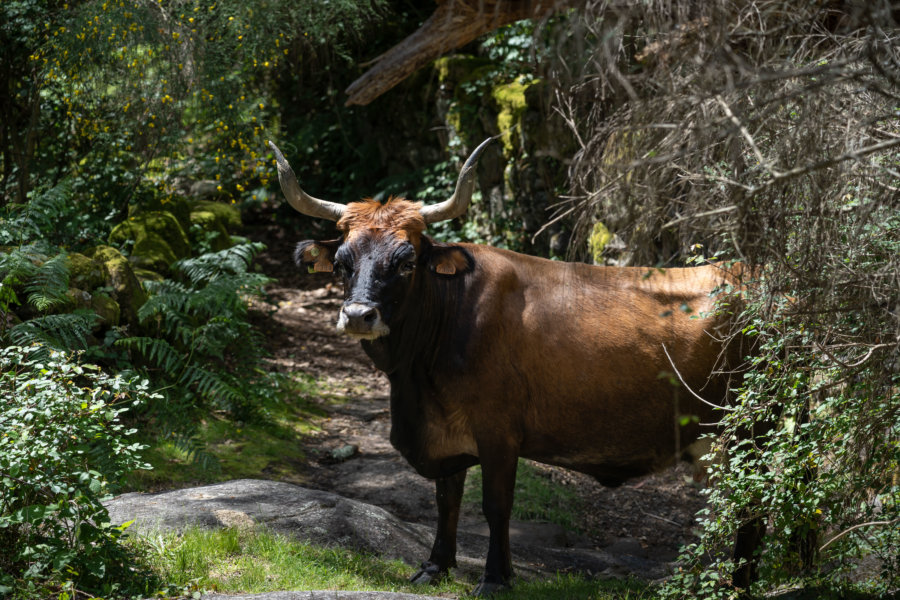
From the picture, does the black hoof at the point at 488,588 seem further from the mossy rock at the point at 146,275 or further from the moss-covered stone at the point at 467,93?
the moss-covered stone at the point at 467,93

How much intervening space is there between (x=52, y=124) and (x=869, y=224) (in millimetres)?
10806

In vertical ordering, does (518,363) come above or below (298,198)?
below

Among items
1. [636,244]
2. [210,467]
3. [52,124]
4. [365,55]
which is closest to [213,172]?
[52,124]

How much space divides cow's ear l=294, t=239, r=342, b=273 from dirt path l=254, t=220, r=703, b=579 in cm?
283

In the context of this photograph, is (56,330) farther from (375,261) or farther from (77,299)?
(375,261)

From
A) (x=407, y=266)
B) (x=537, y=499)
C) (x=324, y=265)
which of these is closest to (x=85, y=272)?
(x=324, y=265)

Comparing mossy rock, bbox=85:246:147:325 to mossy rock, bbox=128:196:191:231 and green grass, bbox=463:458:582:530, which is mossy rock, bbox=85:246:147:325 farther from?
green grass, bbox=463:458:582:530

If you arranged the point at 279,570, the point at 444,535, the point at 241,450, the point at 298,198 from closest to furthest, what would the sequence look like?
the point at 279,570 → the point at 444,535 → the point at 298,198 → the point at 241,450

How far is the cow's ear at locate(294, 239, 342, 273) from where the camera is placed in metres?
6.62

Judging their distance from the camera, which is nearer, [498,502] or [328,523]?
[498,502]

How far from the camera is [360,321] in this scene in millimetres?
5656

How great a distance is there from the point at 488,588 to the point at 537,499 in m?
2.97

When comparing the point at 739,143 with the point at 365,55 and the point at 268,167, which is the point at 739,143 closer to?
the point at 268,167

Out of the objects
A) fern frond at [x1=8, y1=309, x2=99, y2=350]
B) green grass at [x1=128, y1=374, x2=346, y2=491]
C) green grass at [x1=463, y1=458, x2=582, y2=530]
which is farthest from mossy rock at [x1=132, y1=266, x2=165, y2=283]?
green grass at [x1=463, y1=458, x2=582, y2=530]
